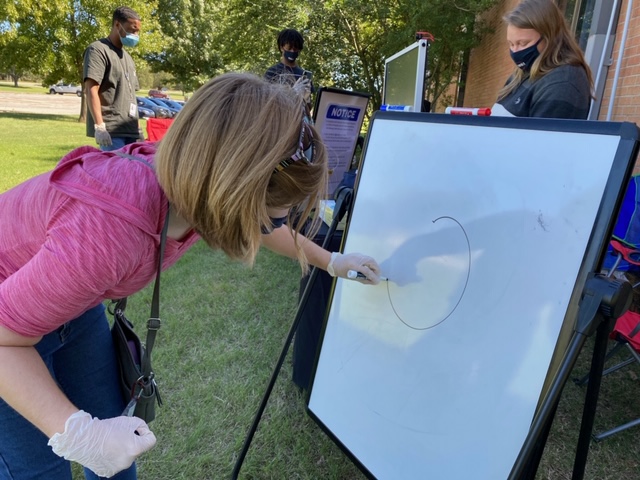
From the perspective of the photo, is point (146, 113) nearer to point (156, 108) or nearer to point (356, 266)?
point (156, 108)

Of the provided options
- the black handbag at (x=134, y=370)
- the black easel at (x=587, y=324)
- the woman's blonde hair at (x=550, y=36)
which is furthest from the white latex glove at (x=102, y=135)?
the black easel at (x=587, y=324)

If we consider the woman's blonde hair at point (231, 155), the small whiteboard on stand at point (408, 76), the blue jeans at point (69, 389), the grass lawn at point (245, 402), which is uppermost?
the small whiteboard on stand at point (408, 76)

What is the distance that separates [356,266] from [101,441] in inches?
31.4

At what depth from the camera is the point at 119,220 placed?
0.83 metres

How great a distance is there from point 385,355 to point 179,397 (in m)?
1.33

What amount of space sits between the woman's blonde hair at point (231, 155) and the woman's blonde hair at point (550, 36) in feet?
5.45

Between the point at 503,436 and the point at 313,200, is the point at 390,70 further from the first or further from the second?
the point at 503,436

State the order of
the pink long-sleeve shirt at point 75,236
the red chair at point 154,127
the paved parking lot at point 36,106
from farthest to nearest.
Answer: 1. the paved parking lot at point 36,106
2. the red chair at point 154,127
3. the pink long-sleeve shirt at point 75,236

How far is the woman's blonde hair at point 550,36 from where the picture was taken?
6.73 ft

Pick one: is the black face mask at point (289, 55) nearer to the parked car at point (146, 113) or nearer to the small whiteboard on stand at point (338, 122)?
the small whiteboard on stand at point (338, 122)

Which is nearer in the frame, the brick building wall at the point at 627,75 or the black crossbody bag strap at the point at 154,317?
the black crossbody bag strap at the point at 154,317

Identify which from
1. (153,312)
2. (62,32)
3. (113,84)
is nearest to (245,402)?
(153,312)

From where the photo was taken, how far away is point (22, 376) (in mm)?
808

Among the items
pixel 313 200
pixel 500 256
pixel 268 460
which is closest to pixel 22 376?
pixel 313 200
